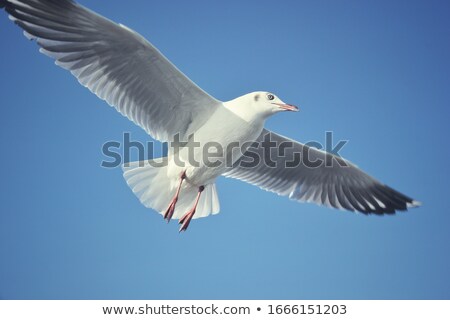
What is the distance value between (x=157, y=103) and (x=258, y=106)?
769 millimetres

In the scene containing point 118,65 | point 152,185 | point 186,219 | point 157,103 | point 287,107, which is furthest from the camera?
point 152,185

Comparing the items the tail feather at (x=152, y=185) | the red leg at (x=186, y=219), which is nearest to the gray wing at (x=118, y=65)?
the tail feather at (x=152, y=185)

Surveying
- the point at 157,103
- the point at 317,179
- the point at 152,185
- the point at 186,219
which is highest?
the point at 317,179

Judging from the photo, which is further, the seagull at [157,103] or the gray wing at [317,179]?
the gray wing at [317,179]

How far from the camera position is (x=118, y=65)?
456 cm

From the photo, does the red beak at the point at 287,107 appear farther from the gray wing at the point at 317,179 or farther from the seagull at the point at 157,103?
the gray wing at the point at 317,179

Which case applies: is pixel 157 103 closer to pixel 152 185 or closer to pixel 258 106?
pixel 152 185

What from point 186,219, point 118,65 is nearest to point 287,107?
point 186,219

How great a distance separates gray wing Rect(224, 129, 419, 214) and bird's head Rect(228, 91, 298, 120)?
3.00 ft

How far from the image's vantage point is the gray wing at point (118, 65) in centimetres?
434

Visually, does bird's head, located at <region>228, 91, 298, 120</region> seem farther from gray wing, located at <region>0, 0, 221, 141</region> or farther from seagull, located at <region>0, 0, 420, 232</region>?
gray wing, located at <region>0, 0, 221, 141</region>

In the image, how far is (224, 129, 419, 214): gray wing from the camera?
565 cm

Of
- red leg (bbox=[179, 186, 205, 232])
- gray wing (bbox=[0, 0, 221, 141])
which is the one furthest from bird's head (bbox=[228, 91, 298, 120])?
red leg (bbox=[179, 186, 205, 232])
